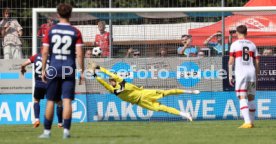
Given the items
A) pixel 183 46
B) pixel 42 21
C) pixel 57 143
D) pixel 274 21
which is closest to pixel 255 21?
pixel 274 21

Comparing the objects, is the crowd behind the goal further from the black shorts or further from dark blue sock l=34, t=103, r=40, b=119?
dark blue sock l=34, t=103, r=40, b=119

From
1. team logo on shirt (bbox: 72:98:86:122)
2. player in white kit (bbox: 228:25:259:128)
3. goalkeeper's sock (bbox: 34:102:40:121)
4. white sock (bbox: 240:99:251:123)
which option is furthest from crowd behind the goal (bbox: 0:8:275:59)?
white sock (bbox: 240:99:251:123)

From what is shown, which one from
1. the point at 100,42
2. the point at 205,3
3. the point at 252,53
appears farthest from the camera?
the point at 205,3

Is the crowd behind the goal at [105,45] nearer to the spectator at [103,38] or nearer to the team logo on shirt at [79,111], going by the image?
the spectator at [103,38]

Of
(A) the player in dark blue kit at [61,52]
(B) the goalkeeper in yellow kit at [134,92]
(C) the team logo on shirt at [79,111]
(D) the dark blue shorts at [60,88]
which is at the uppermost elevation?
(A) the player in dark blue kit at [61,52]

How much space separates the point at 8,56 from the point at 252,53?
7.65 m

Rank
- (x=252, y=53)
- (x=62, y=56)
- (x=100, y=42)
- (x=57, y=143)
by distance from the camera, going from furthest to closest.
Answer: (x=100, y=42) < (x=252, y=53) < (x=62, y=56) < (x=57, y=143)

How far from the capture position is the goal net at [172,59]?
71.1 feet

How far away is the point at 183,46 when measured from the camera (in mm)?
21734

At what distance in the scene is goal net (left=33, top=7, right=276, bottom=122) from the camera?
853 inches

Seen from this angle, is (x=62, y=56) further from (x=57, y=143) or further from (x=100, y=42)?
(x=100, y=42)

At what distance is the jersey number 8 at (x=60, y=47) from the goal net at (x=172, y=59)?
822 centimetres

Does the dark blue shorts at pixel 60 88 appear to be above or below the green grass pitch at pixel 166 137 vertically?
above

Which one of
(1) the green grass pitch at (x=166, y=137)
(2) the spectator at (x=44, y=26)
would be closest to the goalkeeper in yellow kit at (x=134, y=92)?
(2) the spectator at (x=44, y=26)
